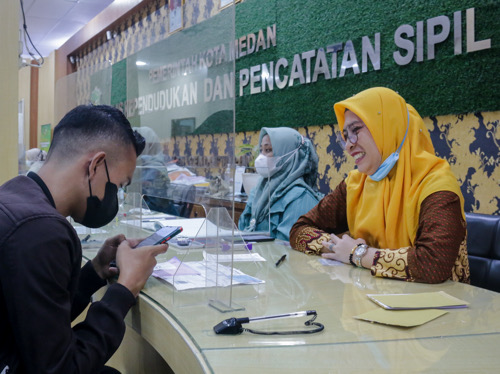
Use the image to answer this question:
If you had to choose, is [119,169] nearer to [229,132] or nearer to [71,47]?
[229,132]

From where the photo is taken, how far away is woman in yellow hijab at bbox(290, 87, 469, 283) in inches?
58.1

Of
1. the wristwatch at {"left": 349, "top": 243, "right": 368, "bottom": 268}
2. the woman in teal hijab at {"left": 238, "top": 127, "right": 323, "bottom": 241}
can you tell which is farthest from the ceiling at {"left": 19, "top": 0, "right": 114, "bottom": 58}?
the wristwatch at {"left": 349, "top": 243, "right": 368, "bottom": 268}

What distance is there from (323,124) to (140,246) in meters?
2.68

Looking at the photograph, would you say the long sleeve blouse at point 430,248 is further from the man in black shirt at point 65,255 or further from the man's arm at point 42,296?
the man's arm at point 42,296

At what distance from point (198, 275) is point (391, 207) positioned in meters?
0.79

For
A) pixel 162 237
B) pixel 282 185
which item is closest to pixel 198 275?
pixel 162 237

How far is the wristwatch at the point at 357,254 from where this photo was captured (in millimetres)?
1539

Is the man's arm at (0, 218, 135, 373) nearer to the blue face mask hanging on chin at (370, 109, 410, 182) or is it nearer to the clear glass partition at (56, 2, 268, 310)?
the clear glass partition at (56, 2, 268, 310)

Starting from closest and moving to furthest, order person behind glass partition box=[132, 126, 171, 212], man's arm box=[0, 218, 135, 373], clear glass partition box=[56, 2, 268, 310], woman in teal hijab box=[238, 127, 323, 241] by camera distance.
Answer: man's arm box=[0, 218, 135, 373] < clear glass partition box=[56, 2, 268, 310] < person behind glass partition box=[132, 126, 171, 212] < woman in teal hijab box=[238, 127, 323, 241]

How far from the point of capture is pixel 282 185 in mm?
2760

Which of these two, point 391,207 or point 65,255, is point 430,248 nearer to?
point 391,207

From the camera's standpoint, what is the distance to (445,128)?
2.89m

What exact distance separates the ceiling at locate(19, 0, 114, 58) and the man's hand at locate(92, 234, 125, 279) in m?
5.72

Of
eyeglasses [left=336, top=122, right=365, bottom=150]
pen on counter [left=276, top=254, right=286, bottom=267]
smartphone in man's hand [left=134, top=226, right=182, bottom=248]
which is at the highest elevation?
eyeglasses [left=336, top=122, right=365, bottom=150]
